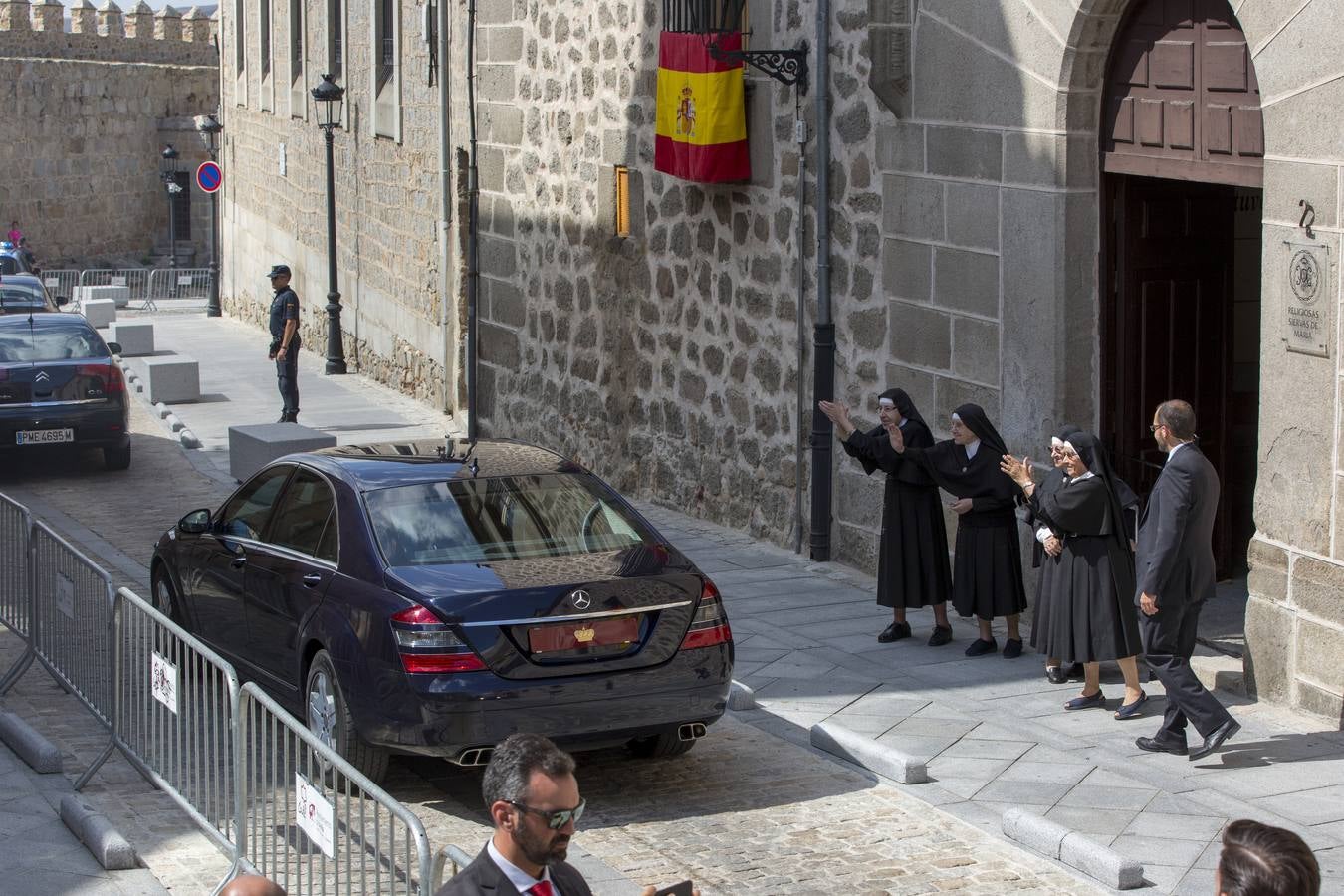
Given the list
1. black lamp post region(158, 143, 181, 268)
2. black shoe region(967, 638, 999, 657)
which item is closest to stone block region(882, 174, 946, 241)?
black shoe region(967, 638, 999, 657)

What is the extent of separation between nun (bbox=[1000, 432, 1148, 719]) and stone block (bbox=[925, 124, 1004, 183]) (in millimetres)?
2891

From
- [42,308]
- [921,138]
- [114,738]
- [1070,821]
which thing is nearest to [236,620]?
[114,738]

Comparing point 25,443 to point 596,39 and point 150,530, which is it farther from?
point 596,39

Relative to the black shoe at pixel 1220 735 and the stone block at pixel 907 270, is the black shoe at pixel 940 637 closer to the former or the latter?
the stone block at pixel 907 270

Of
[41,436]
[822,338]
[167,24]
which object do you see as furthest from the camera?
[167,24]

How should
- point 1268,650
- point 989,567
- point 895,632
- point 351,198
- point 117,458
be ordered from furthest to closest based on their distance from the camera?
point 351,198 → point 117,458 → point 895,632 → point 989,567 → point 1268,650

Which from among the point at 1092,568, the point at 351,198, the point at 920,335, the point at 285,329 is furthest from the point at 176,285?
the point at 1092,568

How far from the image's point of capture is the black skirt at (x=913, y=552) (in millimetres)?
11180

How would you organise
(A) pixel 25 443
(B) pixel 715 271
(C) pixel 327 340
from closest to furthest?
1. (B) pixel 715 271
2. (A) pixel 25 443
3. (C) pixel 327 340

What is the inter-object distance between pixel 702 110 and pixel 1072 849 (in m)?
8.36

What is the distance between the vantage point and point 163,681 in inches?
318

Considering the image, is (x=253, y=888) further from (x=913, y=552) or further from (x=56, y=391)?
(x=56, y=391)

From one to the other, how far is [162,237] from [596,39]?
124ft

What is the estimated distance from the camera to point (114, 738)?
8.95 m
